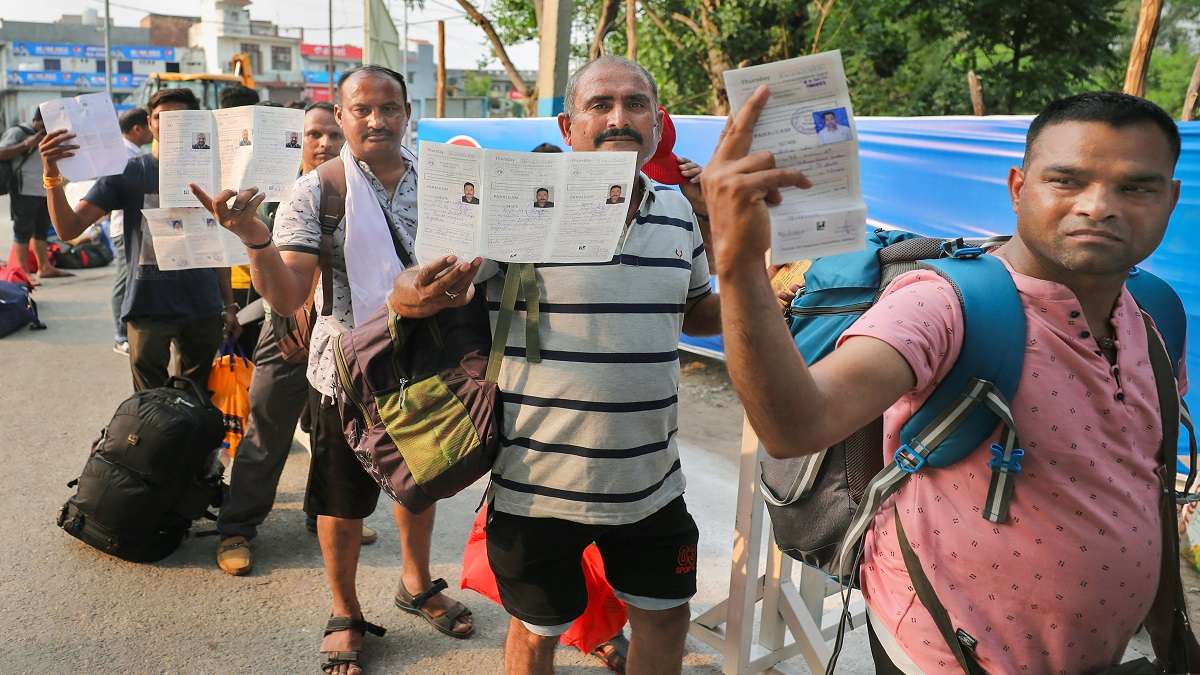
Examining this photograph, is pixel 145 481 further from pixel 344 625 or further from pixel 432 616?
pixel 432 616

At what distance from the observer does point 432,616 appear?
3.42 metres

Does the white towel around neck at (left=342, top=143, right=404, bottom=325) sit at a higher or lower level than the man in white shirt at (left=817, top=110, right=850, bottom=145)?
lower

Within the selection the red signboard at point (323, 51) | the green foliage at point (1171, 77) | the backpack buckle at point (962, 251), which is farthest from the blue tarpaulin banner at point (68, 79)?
the backpack buckle at point (962, 251)

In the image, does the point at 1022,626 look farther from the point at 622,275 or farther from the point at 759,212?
the point at 622,275

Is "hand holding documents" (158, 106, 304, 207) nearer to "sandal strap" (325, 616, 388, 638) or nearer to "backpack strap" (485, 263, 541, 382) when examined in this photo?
"backpack strap" (485, 263, 541, 382)

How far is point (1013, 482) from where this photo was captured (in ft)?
4.56

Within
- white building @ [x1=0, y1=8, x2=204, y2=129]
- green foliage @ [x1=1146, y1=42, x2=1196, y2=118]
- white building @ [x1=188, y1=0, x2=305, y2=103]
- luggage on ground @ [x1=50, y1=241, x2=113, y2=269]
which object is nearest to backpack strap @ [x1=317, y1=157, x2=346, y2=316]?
luggage on ground @ [x1=50, y1=241, x2=113, y2=269]

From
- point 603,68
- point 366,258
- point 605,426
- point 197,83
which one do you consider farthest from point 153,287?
point 197,83

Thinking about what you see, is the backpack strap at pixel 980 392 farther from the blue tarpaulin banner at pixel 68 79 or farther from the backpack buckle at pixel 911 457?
the blue tarpaulin banner at pixel 68 79

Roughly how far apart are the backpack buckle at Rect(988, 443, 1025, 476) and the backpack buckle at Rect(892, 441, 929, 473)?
9 cm

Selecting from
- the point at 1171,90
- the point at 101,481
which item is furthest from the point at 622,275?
the point at 1171,90

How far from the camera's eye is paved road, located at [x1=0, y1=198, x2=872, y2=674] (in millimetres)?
3217

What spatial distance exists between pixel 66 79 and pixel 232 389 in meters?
72.2

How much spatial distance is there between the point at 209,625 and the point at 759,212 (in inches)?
120
